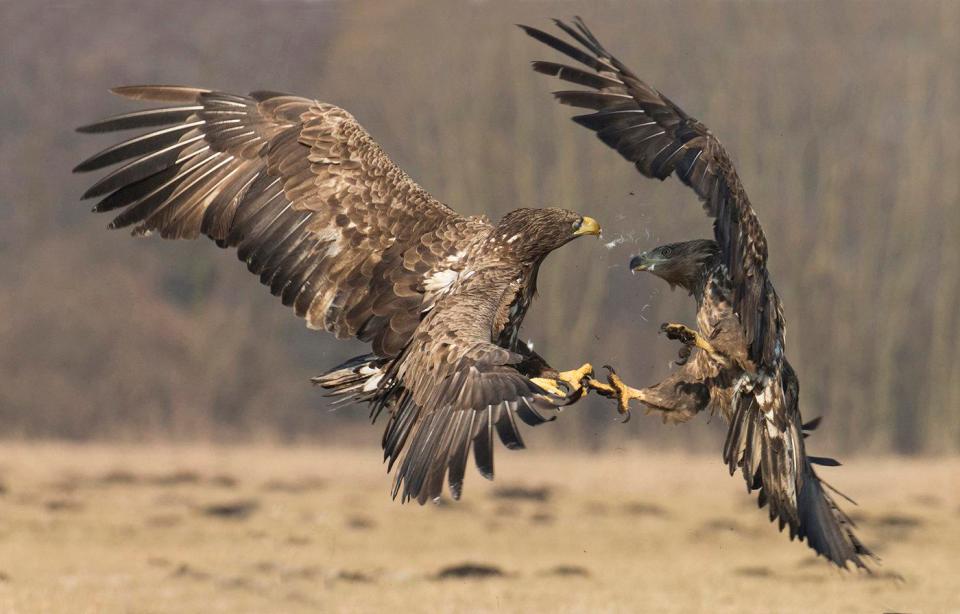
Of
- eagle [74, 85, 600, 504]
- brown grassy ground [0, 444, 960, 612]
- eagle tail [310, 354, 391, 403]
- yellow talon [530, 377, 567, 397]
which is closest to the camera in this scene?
yellow talon [530, 377, 567, 397]

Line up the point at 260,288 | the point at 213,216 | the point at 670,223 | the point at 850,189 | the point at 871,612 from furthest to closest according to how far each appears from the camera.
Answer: the point at 260,288 < the point at 850,189 < the point at 670,223 < the point at 871,612 < the point at 213,216

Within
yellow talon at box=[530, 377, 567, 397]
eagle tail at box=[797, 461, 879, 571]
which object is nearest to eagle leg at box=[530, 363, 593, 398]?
yellow talon at box=[530, 377, 567, 397]

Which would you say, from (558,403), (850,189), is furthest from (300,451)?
(558,403)

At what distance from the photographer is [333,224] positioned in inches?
309

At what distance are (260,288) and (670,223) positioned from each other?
12.1 metres

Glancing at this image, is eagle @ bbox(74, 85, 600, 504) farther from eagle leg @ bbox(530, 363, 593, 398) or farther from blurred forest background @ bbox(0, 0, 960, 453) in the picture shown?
blurred forest background @ bbox(0, 0, 960, 453)

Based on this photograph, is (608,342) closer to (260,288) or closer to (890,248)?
(890,248)

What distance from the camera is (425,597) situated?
1051 centimetres

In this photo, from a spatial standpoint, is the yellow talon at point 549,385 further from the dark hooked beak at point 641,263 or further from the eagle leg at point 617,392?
the dark hooked beak at point 641,263

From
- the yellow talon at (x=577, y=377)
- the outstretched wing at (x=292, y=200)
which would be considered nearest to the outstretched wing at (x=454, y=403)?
the yellow talon at (x=577, y=377)

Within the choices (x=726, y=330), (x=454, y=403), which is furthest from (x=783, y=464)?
(x=454, y=403)

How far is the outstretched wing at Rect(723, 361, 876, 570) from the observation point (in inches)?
296

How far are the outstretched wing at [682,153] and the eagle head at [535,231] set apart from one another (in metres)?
0.46

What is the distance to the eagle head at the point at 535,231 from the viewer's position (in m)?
7.37
